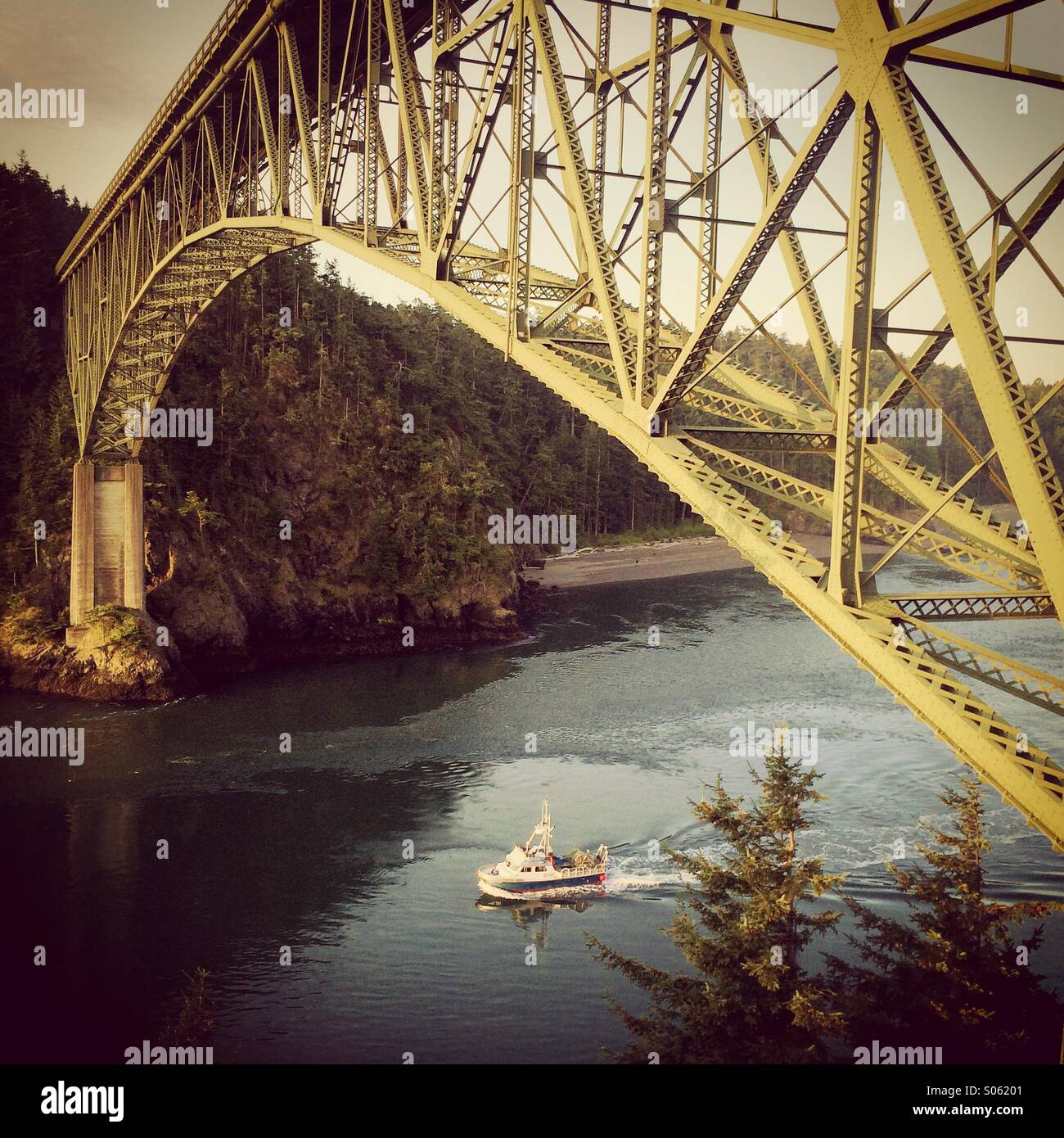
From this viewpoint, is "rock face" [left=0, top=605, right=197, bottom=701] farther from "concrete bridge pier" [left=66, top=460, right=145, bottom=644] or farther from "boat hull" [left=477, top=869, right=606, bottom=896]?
"boat hull" [left=477, top=869, right=606, bottom=896]

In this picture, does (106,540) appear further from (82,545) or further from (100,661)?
(100,661)

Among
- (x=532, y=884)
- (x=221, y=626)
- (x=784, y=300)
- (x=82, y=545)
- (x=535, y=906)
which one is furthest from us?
(x=221, y=626)

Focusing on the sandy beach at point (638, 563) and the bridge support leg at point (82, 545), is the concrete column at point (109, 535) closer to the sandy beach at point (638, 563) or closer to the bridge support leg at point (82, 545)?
the bridge support leg at point (82, 545)

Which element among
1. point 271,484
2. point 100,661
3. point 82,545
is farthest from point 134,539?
point 271,484

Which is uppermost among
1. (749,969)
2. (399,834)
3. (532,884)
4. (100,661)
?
(100,661)

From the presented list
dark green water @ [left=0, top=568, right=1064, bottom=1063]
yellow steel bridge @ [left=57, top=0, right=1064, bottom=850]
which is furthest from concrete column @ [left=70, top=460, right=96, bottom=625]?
yellow steel bridge @ [left=57, top=0, right=1064, bottom=850]

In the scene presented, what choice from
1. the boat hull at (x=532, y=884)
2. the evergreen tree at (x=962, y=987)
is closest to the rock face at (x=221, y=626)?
the boat hull at (x=532, y=884)
